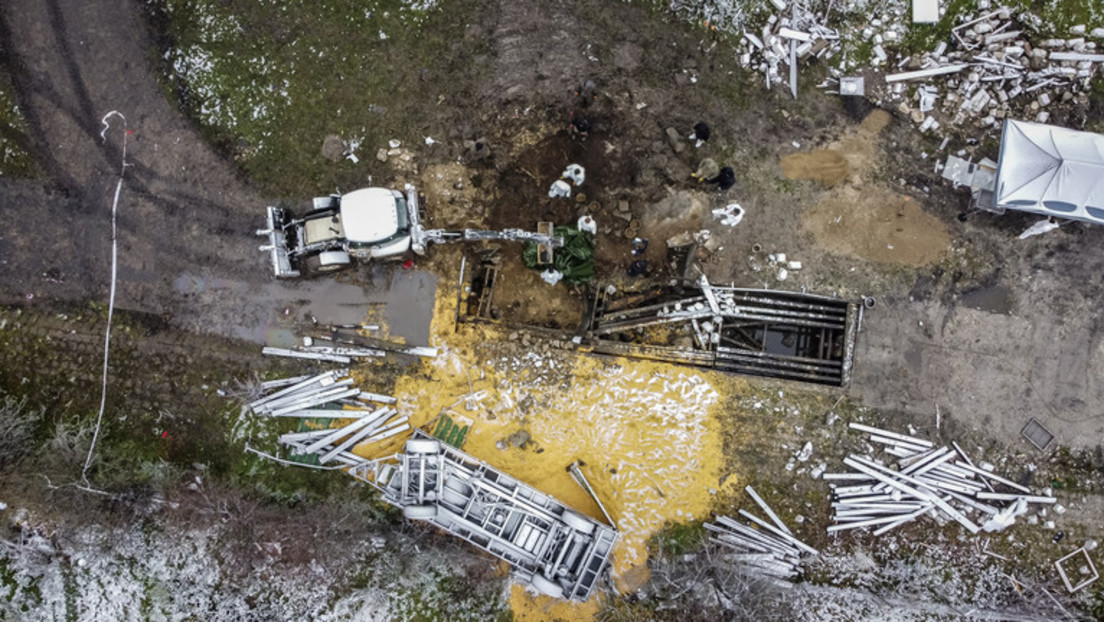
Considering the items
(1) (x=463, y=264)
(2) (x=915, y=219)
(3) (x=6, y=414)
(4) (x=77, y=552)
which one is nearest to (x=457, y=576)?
(1) (x=463, y=264)

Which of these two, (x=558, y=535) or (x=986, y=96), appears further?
(x=986, y=96)

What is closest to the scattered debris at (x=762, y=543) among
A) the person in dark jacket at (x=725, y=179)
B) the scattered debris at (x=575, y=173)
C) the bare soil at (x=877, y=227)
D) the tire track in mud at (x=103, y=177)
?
the bare soil at (x=877, y=227)

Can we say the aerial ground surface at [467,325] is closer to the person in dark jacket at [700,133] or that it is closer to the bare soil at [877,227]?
the bare soil at [877,227]

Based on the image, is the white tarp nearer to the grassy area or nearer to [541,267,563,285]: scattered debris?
[541,267,563,285]: scattered debris

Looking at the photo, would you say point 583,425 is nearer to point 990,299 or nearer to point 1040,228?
point 990,299

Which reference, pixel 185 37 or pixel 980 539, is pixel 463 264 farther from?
pixel 980 539

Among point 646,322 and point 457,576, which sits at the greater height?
point 646,322

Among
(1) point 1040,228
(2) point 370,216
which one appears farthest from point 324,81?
(1) point 1040,228
